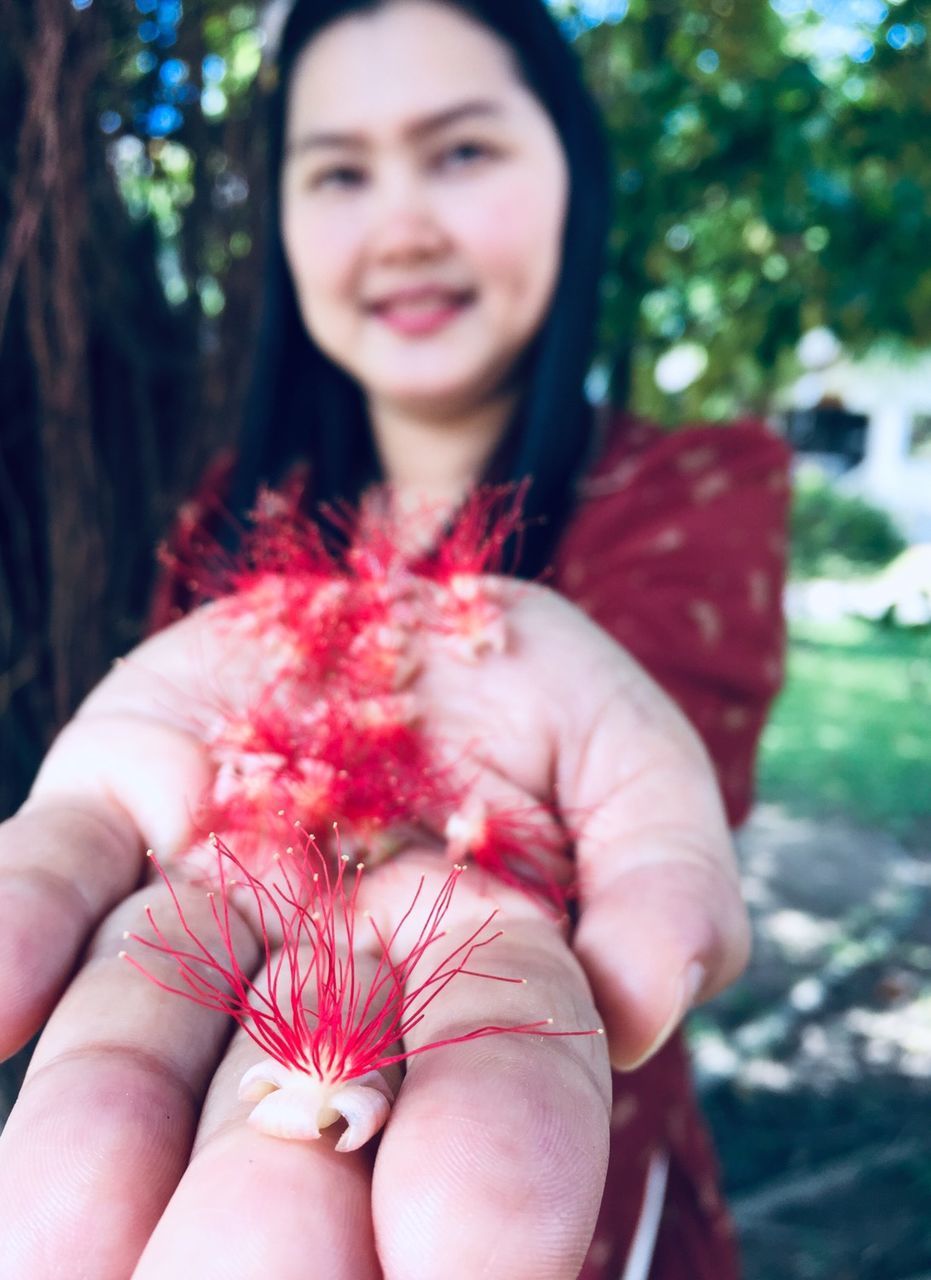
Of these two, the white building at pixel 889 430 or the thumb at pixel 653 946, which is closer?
the thumb at pixel 653 946

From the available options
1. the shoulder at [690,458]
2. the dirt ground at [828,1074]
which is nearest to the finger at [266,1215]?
the shoulder at [690,458]

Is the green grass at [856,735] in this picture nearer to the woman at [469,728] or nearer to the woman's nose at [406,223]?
the woman at [469,728]

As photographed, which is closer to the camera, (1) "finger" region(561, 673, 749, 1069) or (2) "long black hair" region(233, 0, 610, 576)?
(1) "finger" region(561, 673, 749, 1069)

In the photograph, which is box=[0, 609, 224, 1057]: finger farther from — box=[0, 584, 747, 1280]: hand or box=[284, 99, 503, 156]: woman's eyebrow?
box=[284, 99, 503, 156]: woman's eyebrow

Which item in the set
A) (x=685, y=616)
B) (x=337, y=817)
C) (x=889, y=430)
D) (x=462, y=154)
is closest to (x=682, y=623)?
(x=685, y=616)

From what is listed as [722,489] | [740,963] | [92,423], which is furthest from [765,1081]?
[92,423]

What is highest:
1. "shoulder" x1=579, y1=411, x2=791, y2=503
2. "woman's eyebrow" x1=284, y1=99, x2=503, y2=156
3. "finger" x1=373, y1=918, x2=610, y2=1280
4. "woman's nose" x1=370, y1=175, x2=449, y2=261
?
"woman's eyebrow" x1=284, y1=99, x2=503, y2=156

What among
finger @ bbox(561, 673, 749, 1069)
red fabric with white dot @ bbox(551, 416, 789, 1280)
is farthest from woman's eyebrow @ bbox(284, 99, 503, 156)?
finger @ bbox(561, 673, 749, 1069)

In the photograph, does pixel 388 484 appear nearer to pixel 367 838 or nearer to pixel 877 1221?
pixel 367 838
